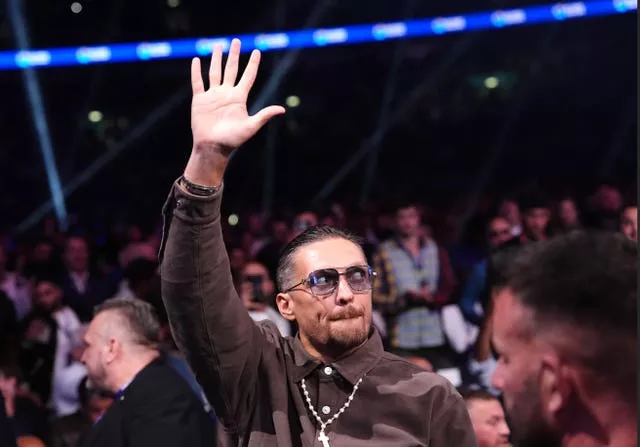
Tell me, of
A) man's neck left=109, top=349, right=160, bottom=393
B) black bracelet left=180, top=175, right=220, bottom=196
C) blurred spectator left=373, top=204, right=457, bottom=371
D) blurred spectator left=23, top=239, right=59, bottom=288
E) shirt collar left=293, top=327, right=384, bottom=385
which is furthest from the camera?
blurred spectator left=23, top=239, right=59, bottom=288

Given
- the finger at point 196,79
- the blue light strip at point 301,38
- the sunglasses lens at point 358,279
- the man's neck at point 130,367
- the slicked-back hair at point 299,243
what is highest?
the blue light strip at point 301,38

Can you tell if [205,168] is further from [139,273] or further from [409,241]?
[409,241]

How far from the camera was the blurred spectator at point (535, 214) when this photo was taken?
7129 mm

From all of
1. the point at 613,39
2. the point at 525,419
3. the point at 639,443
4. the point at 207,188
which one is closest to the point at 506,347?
the point at 525,419

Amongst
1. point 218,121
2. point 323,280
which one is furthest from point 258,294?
point 218,121

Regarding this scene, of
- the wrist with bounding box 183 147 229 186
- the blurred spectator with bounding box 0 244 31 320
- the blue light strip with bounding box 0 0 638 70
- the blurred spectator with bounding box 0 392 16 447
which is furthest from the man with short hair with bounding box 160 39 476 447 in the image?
the blue light strip with bounding box 0 0 638 70

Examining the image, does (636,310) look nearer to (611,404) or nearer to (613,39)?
(611,404)

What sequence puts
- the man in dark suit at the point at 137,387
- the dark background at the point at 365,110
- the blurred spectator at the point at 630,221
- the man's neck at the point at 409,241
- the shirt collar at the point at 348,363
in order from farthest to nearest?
the dark background at the point at 365,110 → the man's neck at the point at 409,241 → the blurred spectator at the point at 630,221 → the man in dark suit at the point at 137,387 → the shirt collar at the point at 348,363

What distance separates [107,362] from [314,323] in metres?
1.44

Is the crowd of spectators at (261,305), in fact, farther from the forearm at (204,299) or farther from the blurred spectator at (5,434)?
the forearm at (204,299)

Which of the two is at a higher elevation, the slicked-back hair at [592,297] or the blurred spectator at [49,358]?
the blurred spectator at [49,358]

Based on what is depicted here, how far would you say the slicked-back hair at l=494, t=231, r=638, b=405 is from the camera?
156cm

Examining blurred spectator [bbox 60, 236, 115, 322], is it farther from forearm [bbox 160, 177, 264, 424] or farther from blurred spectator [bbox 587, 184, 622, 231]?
forearm [bbox 160, 177, 264, 424]

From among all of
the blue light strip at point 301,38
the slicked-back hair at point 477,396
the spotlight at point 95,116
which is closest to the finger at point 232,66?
the slicked-back hair at point 477,396
